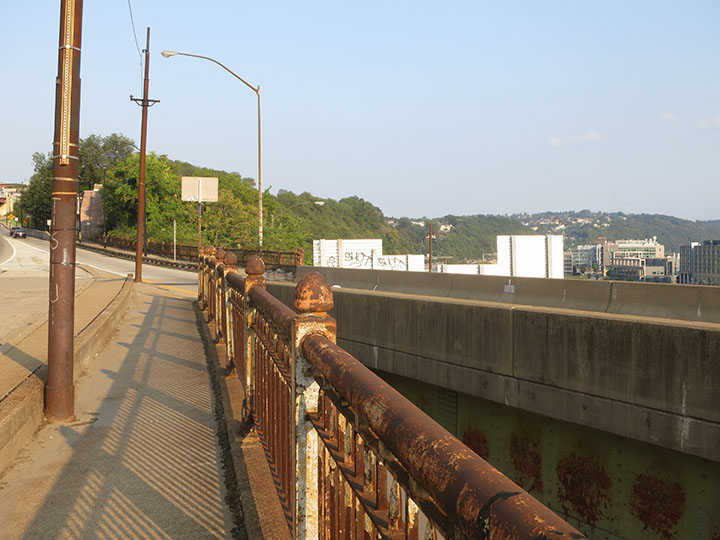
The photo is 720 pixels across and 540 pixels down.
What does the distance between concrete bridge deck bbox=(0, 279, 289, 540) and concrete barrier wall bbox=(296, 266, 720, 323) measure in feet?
26.2

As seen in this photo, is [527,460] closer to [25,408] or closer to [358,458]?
[25,408]

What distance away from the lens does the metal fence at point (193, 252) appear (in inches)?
1438

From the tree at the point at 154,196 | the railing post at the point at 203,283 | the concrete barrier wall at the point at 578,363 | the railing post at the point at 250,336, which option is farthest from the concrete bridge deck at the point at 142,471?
the tree at the point at 154,196

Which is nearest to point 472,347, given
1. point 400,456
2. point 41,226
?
point 400,456

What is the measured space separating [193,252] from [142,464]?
43498mm

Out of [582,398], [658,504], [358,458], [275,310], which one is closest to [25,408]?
[275,310]

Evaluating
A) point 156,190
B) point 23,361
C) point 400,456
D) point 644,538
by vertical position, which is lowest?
point 644,538

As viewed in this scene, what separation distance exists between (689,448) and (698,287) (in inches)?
241

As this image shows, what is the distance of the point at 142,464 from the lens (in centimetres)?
514

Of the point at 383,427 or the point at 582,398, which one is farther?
the point at 582,398

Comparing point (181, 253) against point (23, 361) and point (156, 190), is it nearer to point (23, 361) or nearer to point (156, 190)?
point (156, 190)

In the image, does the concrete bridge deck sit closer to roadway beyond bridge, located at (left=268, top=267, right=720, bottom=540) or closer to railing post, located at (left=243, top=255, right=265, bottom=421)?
railing post, located at (left=243, top=255, right=265, bottom=421)

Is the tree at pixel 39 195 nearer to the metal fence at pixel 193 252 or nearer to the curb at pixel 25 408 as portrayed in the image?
the metal fence at pixel 193 252

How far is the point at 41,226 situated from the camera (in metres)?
129
